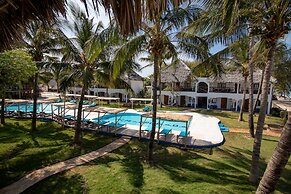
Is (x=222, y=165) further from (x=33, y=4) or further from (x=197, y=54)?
(x=33, y=4)

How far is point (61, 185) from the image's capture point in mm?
7336

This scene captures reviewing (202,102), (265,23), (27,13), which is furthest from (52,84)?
(265,23)

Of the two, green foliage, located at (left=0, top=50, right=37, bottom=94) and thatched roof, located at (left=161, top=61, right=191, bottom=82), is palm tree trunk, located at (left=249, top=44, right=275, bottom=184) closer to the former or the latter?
green foliage, located at (left=0, top=50, right=37, bottom=94)

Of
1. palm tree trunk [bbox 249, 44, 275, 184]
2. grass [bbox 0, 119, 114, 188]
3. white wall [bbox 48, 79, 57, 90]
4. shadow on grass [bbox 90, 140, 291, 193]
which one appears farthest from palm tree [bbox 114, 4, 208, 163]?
white wall [bbox 48, 79, 57, 90]

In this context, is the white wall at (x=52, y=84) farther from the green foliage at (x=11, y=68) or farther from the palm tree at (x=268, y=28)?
the palm tree at (x=268, y=28)

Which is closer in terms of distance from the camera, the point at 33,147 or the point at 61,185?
the point at 61,185

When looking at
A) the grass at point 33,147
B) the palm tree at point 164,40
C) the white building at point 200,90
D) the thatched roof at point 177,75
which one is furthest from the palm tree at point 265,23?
the thatched roof at point 177,75

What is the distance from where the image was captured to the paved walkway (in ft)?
23.5

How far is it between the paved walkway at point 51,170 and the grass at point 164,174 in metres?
0.38

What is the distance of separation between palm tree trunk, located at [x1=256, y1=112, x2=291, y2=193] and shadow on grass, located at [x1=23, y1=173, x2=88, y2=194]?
543 centimetres

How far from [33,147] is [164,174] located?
778 cm

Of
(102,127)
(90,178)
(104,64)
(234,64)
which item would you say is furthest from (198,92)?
(90,178)

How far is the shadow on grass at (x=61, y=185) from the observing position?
A: 695 centimetres

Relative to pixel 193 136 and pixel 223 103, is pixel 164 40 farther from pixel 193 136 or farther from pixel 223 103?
pixel 223 103
